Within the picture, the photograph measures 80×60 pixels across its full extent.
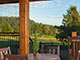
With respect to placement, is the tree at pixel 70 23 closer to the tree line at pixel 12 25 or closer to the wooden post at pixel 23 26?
the tree line at pixel 12 25

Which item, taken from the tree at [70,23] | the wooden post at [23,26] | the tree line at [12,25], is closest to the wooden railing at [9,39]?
the tree line at [12,25]

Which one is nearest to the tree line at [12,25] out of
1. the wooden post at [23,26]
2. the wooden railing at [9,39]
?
the wooden railing at [9,39]

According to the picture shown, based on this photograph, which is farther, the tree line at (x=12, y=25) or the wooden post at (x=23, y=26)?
the tree line at (x=12, y=25)

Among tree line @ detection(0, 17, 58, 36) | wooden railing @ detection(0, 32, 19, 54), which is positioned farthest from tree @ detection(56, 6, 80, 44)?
wooden railing @ detection(0, 32, 19, 54)

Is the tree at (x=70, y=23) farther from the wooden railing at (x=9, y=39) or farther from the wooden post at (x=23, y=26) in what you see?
the wooden post at (x=23, y=26)

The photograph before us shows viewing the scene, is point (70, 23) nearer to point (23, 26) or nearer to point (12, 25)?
point (23, 26)

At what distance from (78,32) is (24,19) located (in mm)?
2575

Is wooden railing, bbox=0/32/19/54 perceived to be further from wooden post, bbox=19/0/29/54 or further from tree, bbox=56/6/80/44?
wooden post, bbox=19/0/29/54

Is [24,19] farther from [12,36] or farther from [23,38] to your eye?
[12,36]

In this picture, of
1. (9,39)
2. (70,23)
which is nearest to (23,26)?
(70,23)

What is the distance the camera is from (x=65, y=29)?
6.03 metres

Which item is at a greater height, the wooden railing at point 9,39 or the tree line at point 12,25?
the tree line at point 12,25

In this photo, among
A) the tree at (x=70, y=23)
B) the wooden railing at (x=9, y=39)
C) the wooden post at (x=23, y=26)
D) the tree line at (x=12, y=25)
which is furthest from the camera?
the wooden railing at (x=9, y=39)

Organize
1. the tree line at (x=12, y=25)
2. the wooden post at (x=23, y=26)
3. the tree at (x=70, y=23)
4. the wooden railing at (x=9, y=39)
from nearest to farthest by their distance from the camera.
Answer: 1. the wooden post at (x=23, y=26)
2. the tree at (x=70, y=23)
3. the tree line at (x=12, y=25)
4. the wooden railing at (x=9, y=39)
